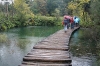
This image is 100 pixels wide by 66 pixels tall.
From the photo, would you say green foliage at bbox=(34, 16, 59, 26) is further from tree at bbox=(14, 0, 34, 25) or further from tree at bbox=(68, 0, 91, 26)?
tree at bbox=(68, 0, 91, 26)

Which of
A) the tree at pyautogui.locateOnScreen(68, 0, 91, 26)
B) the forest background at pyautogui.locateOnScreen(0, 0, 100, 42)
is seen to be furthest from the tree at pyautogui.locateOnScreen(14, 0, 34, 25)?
the tree at pyautogui.locateOnScreen(68, 0, 91, 26)

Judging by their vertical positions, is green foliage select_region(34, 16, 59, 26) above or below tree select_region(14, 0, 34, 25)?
below

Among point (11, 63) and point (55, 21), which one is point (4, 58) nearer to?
point (11, 63)

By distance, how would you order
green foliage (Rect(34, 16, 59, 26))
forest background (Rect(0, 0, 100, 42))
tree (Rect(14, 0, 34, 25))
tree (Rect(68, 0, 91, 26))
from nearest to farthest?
forest background (Rect(0, 0, 100, 42)), tree (Rect(68, 0, 91, 26)), tree (Rect(14, 0, 34, 25)), green foliage (Rect(34, 16, 59, 26))

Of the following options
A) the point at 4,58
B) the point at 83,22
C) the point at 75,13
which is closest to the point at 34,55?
the point at 4,58

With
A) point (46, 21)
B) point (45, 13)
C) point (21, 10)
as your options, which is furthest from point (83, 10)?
point (45, 13)

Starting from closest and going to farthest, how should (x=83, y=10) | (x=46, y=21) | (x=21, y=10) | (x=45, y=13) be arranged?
1. (x=83, y=10)
2. (x=21, y=10)
3. (x=46, y=21)
4. (x=45, y=13)

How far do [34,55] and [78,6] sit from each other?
21858 millimetres

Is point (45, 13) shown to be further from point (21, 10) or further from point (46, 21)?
point (21, 10)

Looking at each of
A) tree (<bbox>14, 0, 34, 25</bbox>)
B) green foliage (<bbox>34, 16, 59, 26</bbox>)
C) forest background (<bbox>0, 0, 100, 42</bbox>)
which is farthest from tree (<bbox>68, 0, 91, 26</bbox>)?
tree (<bbox>14, 0, 34, 25</bbox>)

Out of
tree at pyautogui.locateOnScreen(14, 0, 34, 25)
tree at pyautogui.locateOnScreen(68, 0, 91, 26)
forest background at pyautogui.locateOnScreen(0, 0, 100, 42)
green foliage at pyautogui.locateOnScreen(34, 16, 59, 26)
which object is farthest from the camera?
green foliage at pyautogui.locateOnScreen(34, 16, 59, 26)

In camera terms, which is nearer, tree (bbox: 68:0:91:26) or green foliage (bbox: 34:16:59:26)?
tree (bbox: 68:0:91:26)

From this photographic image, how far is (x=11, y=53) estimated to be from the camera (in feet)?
40.7

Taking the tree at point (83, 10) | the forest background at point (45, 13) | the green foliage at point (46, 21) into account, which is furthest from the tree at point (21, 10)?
the tree at point (83, 10)
